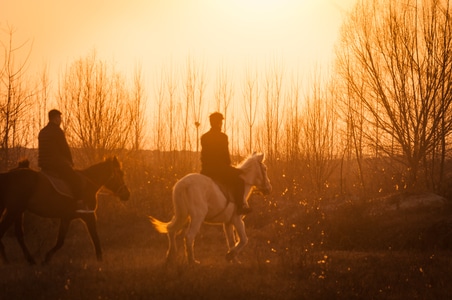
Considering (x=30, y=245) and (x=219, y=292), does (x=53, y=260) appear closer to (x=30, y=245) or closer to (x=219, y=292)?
(x=30, y=245)

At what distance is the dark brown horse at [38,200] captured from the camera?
1125 cm

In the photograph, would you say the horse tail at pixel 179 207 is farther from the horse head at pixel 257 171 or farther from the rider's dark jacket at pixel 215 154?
the horse head at pixel 257 171

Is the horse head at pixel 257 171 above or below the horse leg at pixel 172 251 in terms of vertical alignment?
above

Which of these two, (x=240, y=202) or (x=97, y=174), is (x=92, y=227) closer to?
(x=97, y=174)

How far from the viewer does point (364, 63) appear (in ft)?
74.4

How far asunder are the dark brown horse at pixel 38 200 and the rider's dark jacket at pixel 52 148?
0.30m

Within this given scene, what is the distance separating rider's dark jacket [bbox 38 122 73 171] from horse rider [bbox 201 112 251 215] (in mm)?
2743

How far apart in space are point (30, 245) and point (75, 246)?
1.09 metres

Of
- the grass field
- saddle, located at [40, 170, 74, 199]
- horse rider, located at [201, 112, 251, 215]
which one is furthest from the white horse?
saddle, located at [40, 170, 74, 199]

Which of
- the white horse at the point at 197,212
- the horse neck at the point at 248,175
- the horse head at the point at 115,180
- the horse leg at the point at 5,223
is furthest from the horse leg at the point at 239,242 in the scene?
the horse leg at the point at 5,223

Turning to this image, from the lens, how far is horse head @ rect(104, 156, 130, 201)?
12.4 m

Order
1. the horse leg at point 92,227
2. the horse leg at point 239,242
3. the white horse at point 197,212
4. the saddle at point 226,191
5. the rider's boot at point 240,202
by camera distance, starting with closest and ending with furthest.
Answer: the white horse at point 197,212
the horse leg at point 239,242
the saddle at point 226,191
the rider's boot at point 240,202
the horse leg at point 92,227

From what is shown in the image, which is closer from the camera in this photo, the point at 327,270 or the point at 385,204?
the point at 327,270

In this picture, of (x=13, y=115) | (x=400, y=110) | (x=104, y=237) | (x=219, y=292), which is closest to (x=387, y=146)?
(x=400, y=110)
